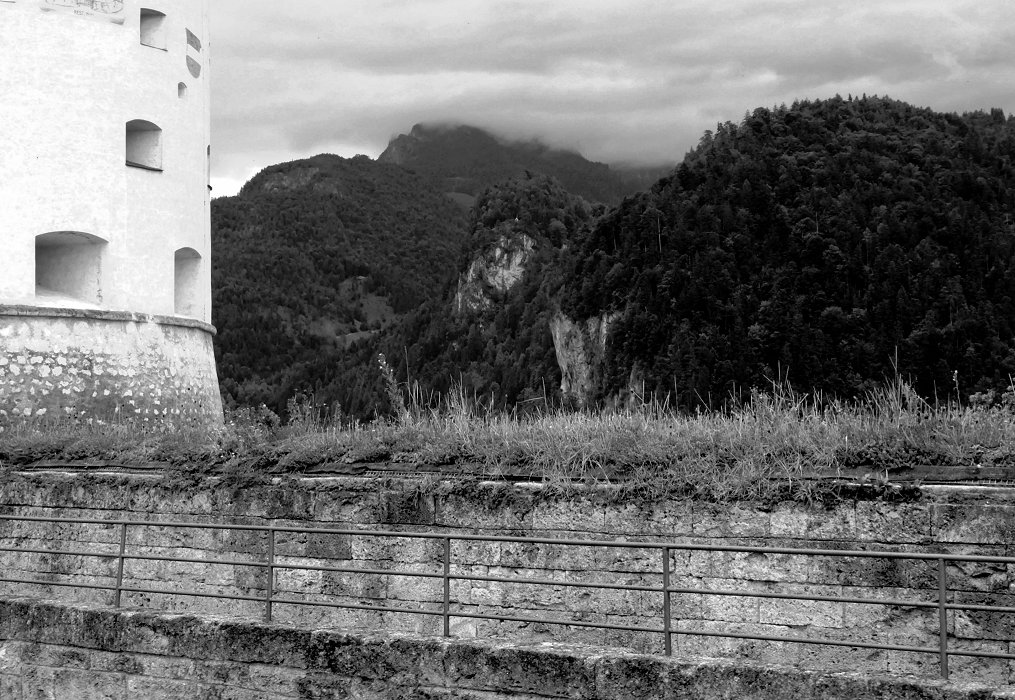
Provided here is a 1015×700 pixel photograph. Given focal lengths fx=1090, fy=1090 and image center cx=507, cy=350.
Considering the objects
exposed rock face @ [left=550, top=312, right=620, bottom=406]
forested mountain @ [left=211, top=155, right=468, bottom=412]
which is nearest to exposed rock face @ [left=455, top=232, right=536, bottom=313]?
forested mountain @ [left=211, top=155, right=468, bottom=412]

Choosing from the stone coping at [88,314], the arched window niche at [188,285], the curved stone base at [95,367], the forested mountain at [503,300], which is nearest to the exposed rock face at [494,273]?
the forested mountain at [503,300]

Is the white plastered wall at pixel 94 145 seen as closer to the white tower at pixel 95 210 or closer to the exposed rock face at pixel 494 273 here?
the white tower at pixel 95 210

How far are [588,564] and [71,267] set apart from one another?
13384mm

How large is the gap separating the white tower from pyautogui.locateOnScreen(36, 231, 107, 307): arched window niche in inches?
1.0

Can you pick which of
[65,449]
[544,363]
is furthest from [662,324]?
[65,449]

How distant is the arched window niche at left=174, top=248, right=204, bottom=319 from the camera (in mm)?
20125

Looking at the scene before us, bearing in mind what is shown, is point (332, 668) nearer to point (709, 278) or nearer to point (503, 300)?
point (709, 278)

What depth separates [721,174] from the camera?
319 feet

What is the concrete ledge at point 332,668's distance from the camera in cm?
618

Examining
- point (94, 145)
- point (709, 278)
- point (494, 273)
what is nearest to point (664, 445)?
point (94, 145)

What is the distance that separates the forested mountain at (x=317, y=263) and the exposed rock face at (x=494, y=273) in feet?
16.8

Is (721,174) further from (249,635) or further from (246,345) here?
(249,635)

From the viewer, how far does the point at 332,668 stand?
7.28 m

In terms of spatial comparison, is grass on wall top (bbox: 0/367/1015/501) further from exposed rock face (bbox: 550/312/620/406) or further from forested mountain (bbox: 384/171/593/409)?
forested mountain (bbox: 384/171/593/409)
